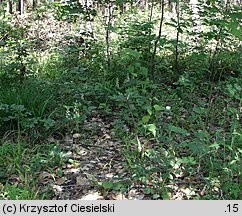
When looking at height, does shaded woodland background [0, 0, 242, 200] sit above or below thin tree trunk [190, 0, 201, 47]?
below

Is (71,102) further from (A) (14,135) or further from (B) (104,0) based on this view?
(B) (104,0)

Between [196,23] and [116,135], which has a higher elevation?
[196,23]

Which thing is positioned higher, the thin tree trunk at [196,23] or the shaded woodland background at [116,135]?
the thin tree trunk at [196,23]

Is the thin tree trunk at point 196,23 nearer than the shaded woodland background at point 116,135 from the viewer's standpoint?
No

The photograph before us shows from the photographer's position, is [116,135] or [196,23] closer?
[116,135]

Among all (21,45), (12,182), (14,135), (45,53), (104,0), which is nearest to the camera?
(12,182)

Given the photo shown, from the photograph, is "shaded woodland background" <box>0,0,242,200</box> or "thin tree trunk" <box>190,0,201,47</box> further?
"thin tree trunk" <box>190,0,201,47</box>

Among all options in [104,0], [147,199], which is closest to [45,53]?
[104,0]

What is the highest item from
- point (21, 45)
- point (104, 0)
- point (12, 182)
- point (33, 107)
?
point (104, 0)

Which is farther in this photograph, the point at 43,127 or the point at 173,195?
the point at 43,127

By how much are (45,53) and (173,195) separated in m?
5.43
